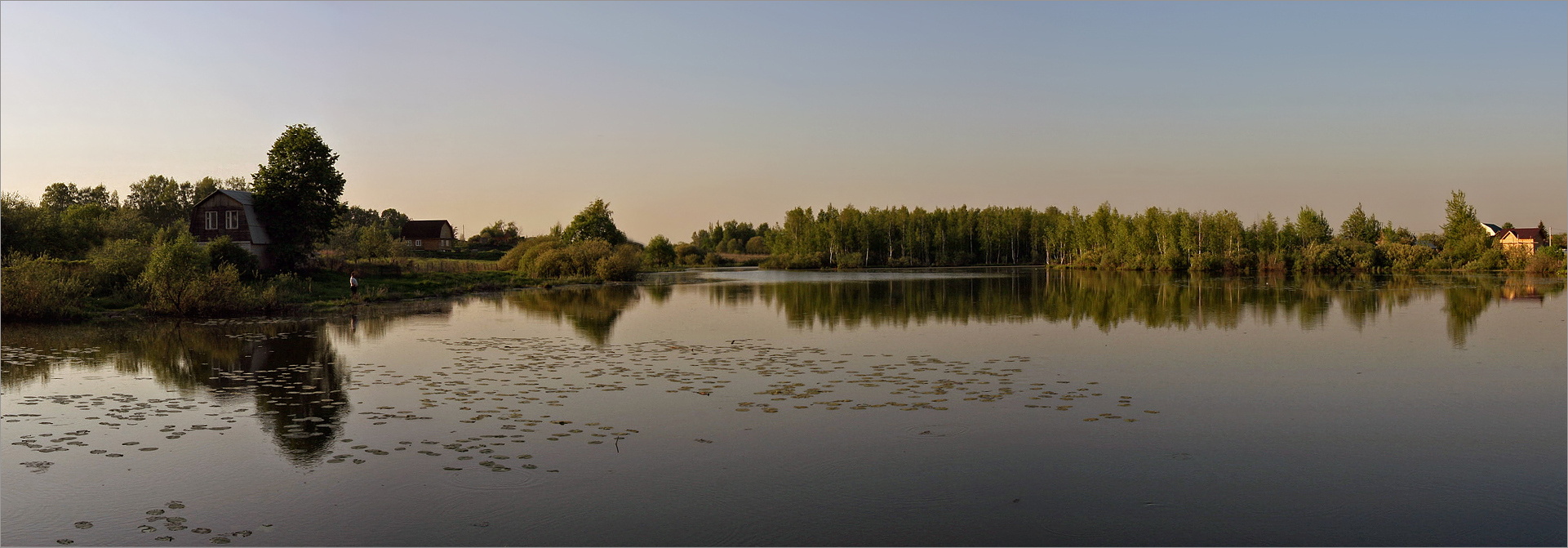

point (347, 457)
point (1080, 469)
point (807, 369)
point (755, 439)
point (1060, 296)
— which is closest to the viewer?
point (1080, 469)

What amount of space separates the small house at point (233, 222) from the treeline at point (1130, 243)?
59.9m

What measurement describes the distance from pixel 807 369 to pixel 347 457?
752 cm

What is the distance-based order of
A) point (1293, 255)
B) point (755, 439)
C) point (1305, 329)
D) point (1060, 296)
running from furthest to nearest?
1. point (1293, 255)
2. point (1060, 296)
3. point (1305, 329)
4. point (755, 439)

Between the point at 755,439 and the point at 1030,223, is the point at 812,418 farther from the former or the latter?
the point at 1030,223

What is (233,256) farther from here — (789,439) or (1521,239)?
(1521,239)

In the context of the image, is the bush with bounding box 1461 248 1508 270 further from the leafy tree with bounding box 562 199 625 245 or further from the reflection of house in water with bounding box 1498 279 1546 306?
the leafy tree with bounding box 562 199 625 245

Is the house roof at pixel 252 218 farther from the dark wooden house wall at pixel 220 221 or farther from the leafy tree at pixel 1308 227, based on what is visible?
the leafy tree at pixel 1308 227

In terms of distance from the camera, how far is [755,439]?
9.66m

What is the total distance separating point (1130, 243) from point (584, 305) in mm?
57443

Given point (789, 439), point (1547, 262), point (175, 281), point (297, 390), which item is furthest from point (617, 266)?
point (1547, 262)

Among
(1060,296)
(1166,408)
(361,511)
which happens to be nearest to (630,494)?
(361,511)

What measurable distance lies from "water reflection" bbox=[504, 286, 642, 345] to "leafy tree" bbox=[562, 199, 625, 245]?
23718 mm

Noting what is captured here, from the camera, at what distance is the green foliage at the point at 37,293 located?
22.4 metres

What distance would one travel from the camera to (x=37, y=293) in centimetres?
2266
